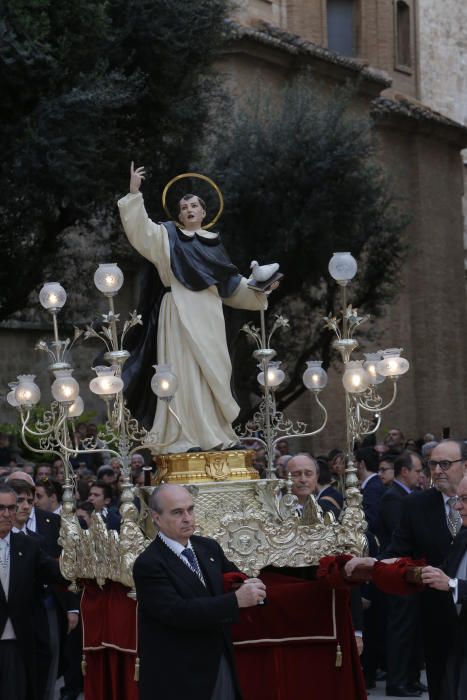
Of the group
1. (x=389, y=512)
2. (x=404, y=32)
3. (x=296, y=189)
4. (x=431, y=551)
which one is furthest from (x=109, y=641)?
(x=404, y=32)

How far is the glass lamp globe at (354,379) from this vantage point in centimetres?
975

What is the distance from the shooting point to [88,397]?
28.2 m

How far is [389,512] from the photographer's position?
1226cm

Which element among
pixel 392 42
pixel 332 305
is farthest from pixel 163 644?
pixel 392 42

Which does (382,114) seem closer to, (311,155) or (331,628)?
(311,155)

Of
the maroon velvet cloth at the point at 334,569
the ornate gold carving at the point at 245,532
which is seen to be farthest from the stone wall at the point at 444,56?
the maroon velvet cloth at the point at 334,569

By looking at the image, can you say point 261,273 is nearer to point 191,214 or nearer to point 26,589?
point 191,214

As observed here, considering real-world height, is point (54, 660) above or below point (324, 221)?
below

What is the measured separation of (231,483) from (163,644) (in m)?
2.58

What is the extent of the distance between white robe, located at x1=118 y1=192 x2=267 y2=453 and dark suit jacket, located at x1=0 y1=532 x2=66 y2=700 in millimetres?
1105

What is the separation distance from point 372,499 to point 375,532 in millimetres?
616

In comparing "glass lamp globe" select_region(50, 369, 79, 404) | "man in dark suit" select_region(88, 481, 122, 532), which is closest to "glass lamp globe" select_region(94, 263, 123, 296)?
"glass lamp globe" select_region(50, 369, 79, 404)

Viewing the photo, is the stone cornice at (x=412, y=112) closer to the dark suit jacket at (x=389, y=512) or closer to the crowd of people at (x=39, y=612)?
the dark suit jacket at (x=389, y=512)

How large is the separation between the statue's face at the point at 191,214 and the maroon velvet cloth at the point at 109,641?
2.58 metres
